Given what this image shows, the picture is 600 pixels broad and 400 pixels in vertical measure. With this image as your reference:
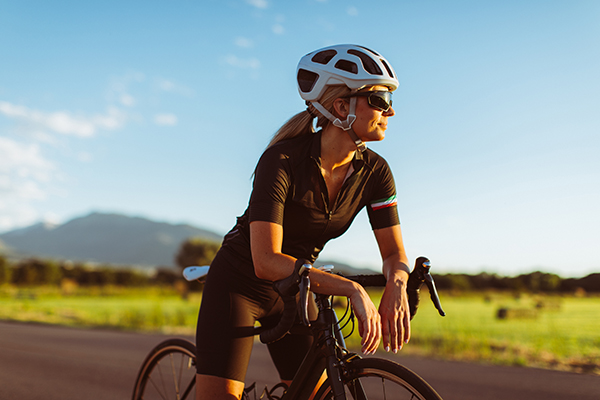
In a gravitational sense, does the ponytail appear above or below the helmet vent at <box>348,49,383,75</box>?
below

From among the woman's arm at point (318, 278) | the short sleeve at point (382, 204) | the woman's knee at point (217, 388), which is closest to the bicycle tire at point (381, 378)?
the woman's arm at point (318, 278)

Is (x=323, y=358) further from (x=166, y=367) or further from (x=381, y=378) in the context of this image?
(x=166, y=367)

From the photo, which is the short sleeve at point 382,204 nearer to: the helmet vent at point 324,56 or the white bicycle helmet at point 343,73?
the white bicycle helmet at point 343,73

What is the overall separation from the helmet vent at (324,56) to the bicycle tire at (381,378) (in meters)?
1.39

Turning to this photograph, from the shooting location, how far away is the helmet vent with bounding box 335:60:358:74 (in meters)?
2.36

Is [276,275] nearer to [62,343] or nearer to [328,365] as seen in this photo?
[328,365]

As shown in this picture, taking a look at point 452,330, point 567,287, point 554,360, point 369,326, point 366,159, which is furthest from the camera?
point 567,287

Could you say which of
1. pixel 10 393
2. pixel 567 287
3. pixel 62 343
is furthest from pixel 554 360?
pixel 567 287

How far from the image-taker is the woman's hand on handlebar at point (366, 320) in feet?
6.10

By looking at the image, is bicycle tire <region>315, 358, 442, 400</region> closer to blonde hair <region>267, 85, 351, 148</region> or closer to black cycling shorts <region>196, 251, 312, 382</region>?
black cycling shorts <region>196, 251, 312, 382</region>

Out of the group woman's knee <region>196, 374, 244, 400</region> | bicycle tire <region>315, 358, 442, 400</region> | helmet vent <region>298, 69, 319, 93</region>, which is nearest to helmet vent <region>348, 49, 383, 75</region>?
helmet vent <region>298, 69, 319, 93</region>

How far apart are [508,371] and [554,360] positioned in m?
1.27

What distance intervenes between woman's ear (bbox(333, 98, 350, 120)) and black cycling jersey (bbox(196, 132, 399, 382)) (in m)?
0.17

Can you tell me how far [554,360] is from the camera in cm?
774
